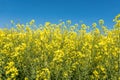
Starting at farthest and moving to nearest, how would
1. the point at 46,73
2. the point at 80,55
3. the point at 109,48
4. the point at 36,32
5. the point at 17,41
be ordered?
the point at 36,32, the point at 17,41, the point at 109,48, the point at 80,55, the point at 46,73

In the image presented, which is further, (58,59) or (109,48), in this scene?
(109,48)

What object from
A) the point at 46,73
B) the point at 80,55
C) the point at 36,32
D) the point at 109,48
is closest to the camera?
the point at 46,73

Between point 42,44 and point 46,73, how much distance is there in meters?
1.33

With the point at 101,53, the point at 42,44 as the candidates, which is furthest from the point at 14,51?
the point at 101,53

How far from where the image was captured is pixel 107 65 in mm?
7008

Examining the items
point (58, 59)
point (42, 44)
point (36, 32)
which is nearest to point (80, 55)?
point (58, 59)

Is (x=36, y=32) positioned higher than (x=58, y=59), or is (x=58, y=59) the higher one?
(x=36, y=32)

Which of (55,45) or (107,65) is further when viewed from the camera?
(55,45)

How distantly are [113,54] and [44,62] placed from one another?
1.32 meters

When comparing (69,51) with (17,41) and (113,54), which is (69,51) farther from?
(17,41)

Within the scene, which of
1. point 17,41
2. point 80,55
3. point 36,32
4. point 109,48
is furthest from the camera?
point 36,32

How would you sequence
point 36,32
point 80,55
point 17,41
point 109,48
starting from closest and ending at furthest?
point 80,55 → point 109,48 → point 17,41 → point 36,32

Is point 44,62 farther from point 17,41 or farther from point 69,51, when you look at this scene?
point 17,41

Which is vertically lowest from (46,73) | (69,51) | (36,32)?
(46,73)
